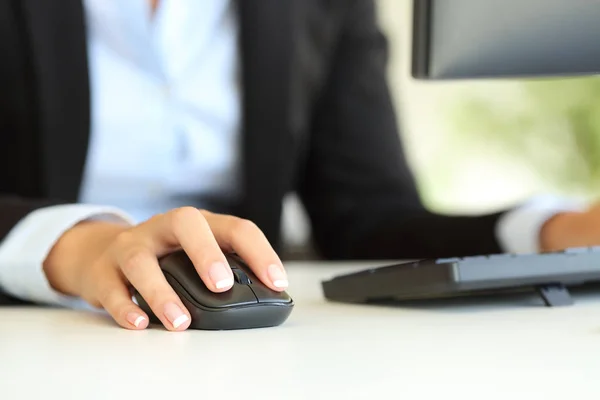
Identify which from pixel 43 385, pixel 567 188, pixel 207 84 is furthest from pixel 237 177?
pixel 567 188

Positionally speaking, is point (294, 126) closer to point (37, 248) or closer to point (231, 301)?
point (37, 248)

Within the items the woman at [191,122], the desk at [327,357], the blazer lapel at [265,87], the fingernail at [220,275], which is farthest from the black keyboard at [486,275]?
the blazer lapel at [265,87]

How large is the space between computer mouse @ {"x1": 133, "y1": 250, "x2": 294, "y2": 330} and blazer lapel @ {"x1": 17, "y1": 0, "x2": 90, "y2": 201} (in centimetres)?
57

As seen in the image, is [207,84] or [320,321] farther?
[207,84]

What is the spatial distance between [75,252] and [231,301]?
0.60ft

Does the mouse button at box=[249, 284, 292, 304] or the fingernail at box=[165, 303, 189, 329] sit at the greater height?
the mouse button at box=[249, 284, 292, 304]

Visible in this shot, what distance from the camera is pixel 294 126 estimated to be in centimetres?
120

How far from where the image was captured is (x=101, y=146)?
3.44 ft

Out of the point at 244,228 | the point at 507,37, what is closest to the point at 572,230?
the point at 507,37

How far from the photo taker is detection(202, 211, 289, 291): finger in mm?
471

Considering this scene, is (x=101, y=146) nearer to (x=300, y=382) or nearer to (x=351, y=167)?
(x=351, y=167)

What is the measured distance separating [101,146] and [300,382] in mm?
789

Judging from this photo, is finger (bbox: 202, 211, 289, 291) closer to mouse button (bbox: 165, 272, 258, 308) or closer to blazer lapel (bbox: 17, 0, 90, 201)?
mouse button (bbox: 165, 272, 258, 308)

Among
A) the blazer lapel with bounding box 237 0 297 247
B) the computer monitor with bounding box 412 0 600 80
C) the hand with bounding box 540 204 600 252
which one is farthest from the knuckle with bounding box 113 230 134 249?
the blazer lapel with bounding box 237 0 297 247
